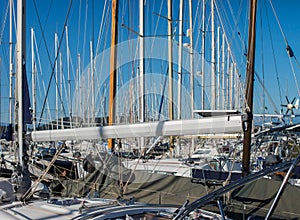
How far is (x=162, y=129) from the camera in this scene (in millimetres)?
4543

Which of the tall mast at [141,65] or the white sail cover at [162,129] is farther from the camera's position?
the tall mast at [141,65]

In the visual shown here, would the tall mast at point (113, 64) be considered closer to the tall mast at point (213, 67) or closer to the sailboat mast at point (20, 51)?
the sailboat mast at point (20, 51)

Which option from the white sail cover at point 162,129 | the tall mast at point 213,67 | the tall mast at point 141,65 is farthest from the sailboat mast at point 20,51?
the tall mast at point 213,67

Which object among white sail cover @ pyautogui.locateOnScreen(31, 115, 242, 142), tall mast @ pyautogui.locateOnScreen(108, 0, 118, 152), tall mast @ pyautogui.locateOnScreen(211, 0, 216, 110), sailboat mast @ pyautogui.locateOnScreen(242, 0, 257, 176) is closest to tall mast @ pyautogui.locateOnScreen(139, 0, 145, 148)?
tall mast @ pyautogui.locateOnScreen(108, 0, 118, 152)

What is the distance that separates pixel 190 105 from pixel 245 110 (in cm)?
1063

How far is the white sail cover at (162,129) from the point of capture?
415 centimetres

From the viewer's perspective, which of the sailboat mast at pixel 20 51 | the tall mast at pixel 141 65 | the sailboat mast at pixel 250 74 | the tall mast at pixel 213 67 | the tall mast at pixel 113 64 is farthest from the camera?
the tall mast at pixel 213 67

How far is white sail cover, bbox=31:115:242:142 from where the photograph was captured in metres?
4.15

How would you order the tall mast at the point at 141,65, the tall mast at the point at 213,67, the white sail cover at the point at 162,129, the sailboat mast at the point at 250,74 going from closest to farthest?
the white sail cover at the point at 162,129 < the sailboat mast at the point at 250,74 < the tall mast at the point at 141,65 < the tall mast at the point at 213,67

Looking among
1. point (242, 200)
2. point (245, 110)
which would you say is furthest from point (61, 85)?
point (245, 110)

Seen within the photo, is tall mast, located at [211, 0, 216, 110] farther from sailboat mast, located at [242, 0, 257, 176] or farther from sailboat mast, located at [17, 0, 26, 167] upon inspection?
sailboat mast, located at [17, 0, 26, 167]

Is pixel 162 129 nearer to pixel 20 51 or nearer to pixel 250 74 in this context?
pixel 250 74

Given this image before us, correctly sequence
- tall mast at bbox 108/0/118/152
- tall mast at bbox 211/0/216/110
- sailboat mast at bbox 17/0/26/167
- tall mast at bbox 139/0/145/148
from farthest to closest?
tall mast at bbox 211/0/216/110
tall mast at bbox 139/0/145/148
tall mast at bbox 108/0/118/152
sailboat mast at bbox 17/0/26/167

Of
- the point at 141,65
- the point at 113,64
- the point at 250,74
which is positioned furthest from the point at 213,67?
the point at 250,74
